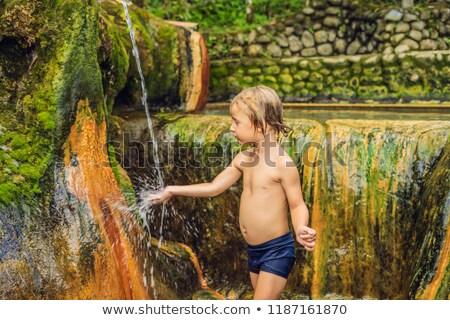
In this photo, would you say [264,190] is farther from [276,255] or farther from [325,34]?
[325,34]

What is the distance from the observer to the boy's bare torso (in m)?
3.16

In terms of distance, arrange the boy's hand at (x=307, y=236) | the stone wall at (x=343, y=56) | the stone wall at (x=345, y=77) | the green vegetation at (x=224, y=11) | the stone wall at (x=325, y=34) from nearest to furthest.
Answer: the boy's hand at (x=307, y=236)
the stone wall at (x=345, y=77)
the stone wall at (x=343, y=56)
the stone wall at (x=325, y=34)
the green vegetation at (x=224, y=11)

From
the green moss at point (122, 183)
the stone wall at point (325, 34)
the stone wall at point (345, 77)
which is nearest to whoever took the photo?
the green moss at point (122, 183)

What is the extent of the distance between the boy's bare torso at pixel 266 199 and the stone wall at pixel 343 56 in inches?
194

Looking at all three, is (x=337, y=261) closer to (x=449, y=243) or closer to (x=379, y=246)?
(x=379, y=246)

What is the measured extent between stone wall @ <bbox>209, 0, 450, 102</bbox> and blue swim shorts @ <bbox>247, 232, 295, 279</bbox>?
4.97 metres

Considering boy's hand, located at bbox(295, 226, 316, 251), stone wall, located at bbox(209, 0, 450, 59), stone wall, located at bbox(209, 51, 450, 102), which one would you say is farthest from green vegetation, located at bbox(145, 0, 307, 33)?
boy's hand, located at bbox(295, 226, 316, 251)

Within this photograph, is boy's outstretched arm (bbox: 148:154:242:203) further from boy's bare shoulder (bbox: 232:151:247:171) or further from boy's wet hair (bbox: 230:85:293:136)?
boy's wet hair (bbox: 230:85:293:136)

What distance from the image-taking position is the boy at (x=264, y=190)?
308 centimetres

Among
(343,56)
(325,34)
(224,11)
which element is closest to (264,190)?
(343,56)

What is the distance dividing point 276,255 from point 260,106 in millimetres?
752

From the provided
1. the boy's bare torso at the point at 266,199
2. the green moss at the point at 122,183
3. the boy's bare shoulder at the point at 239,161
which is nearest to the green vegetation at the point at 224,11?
the green moss at the point at 122,183

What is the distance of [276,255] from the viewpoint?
3164 mm

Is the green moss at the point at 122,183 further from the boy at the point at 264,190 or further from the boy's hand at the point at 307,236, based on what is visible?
the boy's hand at the point at 307,236
